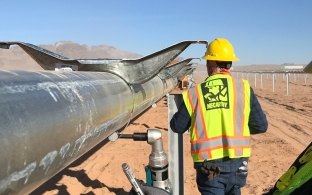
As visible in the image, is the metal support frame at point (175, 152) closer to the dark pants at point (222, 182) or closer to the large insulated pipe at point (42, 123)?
the dark pants at point (222, 182)

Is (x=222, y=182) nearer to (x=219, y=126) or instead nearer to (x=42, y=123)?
(x=219, y=126)

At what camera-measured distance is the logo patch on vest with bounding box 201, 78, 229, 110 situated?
11.6ft

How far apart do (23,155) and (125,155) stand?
6.85m

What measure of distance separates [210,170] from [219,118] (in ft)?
1.46

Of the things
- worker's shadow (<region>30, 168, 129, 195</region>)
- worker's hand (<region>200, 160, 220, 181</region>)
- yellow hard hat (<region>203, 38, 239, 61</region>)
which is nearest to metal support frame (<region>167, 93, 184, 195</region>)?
yellow hard hat (<region>203, 38, 239, 61</region>)

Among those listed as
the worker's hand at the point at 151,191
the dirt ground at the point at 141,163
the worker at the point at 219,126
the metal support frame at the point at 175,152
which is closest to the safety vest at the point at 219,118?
the worker at the point at 219,126

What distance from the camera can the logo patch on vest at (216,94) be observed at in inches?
139

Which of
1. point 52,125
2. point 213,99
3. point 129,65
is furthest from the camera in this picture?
point 129,65

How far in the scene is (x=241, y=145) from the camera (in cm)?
355

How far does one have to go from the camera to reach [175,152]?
4352 millimetres

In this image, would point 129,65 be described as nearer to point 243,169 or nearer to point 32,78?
point 243,169

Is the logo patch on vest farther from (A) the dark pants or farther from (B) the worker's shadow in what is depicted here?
(B) the worker's shadow

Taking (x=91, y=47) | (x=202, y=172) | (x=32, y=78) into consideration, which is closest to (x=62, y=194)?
(x=202, y=172)

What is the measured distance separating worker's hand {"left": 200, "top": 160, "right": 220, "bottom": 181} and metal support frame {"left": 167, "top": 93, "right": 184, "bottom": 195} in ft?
2.72
